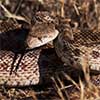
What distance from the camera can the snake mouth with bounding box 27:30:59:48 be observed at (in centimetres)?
582

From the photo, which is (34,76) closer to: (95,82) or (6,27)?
(95,82)

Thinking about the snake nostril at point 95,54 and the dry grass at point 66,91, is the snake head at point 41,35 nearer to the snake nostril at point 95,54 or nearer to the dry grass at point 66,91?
the dry grass at point 66,91

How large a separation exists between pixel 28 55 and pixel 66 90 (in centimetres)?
126

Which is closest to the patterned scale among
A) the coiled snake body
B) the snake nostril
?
the coiled snake body

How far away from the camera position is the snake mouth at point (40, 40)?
5824 millimetres

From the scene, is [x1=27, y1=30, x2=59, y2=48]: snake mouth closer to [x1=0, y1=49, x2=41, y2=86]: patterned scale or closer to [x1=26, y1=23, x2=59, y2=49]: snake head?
[x1=26, y1=23, x2=59, y2=49]: snake head

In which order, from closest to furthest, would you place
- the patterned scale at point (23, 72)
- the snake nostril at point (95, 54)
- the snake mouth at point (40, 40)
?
the snake nostril at point (95, 54)
the snake mouth at point (40, 40)
the patterned scale at point (23, 72)

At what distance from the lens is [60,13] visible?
24.9 ft

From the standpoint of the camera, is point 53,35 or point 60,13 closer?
point 53,35

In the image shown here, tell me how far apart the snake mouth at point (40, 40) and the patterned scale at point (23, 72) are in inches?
10.0

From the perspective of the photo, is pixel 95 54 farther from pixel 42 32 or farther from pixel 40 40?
pixel 42 32

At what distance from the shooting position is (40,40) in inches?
236

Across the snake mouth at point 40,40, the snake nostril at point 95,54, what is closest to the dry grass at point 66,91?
the snake nostril at point 95,54

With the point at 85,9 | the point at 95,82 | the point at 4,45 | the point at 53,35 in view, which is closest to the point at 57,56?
the point at 53,35
